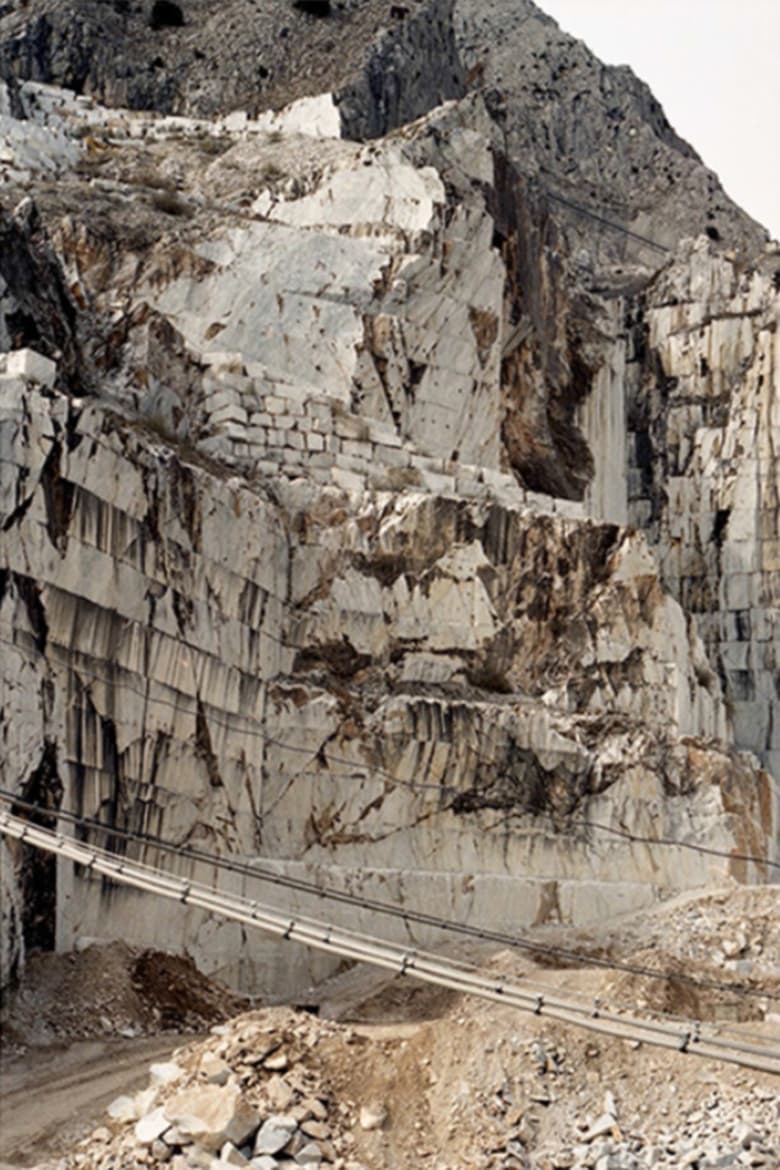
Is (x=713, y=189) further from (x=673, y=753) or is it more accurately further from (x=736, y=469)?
(x=673, y=753)

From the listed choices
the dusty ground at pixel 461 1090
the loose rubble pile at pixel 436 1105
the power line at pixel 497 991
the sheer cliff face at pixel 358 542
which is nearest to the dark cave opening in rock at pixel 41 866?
the sheer cliff face at pixel 358 542

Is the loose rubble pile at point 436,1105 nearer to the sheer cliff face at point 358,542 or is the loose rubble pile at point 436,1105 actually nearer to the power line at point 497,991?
the power line at point 497,991

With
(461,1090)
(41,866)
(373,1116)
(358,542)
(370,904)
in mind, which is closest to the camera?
(373,1116)

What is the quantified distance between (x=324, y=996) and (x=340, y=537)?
6664 millimetres

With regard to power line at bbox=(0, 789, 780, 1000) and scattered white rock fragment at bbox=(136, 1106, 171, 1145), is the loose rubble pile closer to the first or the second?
scattered white rock fragment at bbox=(136, 1106, 171, 1145)

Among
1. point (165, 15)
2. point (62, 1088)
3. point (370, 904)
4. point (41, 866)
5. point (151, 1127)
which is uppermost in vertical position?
point (165, 15)

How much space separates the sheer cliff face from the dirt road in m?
1.22

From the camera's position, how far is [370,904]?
29.5 meters

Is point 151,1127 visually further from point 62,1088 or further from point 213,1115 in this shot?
point 62,1088

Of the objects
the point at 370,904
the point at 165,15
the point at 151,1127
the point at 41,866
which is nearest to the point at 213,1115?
the point at 151,1127

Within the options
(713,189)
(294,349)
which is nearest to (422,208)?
(294,349)

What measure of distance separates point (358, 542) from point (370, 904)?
216 inches

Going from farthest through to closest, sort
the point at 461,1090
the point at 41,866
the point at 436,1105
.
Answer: the point at 41,866 → the point at 461,1090 → the point at 436,1105

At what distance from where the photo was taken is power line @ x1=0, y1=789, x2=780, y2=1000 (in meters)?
24.9
